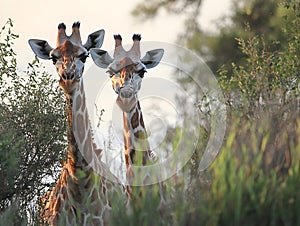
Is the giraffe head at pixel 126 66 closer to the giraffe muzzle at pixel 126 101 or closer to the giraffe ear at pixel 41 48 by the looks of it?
the giraffe muzzle at pixel 126 101

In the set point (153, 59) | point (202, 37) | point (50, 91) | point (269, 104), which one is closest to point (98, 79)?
point (153, 59)

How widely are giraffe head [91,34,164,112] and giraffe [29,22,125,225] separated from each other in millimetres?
382

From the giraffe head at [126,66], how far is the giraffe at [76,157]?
0.38m

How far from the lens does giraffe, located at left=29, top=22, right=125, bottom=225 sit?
400 inches

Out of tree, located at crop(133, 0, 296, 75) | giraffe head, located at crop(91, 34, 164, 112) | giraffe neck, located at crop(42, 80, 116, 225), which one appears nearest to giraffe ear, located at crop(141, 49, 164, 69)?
giraffe head, located at crop(91, 34, 164, 112)

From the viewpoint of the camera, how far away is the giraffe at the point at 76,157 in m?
10.2

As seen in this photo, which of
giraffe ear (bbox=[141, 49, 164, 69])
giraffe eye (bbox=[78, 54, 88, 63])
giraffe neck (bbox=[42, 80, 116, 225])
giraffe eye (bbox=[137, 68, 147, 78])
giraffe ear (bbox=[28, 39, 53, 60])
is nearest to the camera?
giraffe eye (bbox=[137, 68, 147, 78])

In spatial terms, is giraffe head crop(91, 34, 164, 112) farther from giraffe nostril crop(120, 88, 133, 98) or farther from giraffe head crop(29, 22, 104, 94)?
giraffe head crop(29, 22, 104, 94)

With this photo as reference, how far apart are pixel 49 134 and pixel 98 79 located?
1487 millimetres

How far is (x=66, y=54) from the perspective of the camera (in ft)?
33.9

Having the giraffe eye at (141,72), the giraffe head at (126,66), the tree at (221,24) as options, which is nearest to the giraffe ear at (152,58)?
the giraffe head at (126,66)

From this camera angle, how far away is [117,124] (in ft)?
34.7

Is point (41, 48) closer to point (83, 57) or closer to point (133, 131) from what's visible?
point (83, 57)

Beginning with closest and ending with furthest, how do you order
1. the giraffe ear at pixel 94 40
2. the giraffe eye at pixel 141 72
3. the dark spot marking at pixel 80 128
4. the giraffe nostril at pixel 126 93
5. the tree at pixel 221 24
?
the giraffe nostril at pixel 126 93
the giraffe eye at pixel 141 72
the dark spot marking at pixel 80 128
the giraffe ear at pixel 94 40
the tree at pixel 221 24
